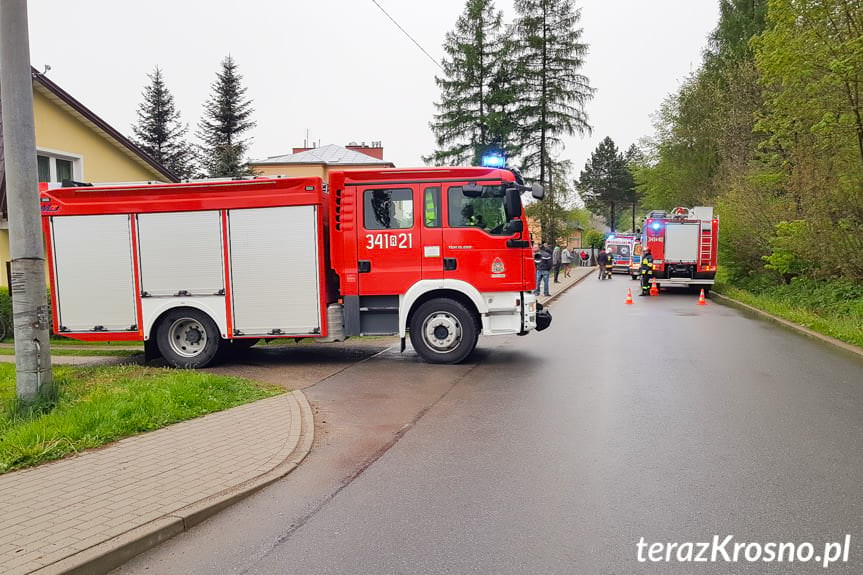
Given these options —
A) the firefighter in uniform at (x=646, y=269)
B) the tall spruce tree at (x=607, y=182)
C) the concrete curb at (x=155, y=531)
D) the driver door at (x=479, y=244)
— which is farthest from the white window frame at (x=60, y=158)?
the tall spruce tree at (x=607, y=182)

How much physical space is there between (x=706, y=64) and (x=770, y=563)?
159 ft

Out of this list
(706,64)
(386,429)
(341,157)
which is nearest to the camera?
(386,429)

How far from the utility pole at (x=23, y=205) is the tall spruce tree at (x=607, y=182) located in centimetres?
9528

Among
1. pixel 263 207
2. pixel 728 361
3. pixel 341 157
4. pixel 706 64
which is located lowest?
pixel 728 361

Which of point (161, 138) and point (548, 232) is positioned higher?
point (161, 138)

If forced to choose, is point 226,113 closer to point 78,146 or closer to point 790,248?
point 78,146

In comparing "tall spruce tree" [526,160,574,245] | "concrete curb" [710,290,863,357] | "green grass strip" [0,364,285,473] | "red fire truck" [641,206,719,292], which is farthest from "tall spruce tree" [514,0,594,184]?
"green grass strip" [0,364,285,473]

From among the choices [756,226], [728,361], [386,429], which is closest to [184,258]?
[386,429]

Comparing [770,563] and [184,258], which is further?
[184,258]

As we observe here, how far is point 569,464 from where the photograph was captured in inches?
213

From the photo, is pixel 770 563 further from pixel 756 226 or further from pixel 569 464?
pixel 756 226

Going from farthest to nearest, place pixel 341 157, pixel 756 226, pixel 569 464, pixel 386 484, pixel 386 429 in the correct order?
1. pixel 341 157
2. pixel 756 226
3. pixel 386 429
4. pixel 569 464
5. pixel 386 484

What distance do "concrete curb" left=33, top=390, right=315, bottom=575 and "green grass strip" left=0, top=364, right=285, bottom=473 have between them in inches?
69.0

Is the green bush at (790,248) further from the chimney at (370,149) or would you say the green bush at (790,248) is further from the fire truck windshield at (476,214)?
the chimney at (370,149)
